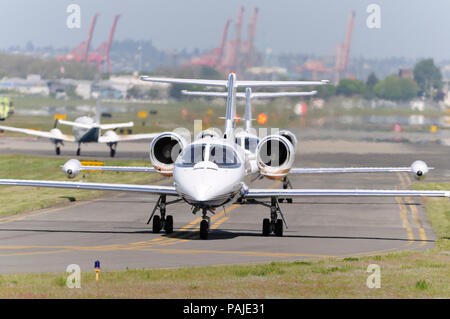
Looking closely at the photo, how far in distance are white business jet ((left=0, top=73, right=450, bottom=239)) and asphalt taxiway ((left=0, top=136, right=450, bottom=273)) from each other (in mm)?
1104

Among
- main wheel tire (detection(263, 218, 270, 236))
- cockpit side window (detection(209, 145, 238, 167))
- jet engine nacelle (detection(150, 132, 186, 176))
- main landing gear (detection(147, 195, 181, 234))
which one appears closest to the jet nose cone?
cockpit side window (detection(209, 145, 238, 167))

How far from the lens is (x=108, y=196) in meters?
43.5

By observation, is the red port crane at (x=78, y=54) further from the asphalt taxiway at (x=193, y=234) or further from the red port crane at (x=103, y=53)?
the asphalt taxiway at (x=193, y=234)

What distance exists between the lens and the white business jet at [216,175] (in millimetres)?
26875

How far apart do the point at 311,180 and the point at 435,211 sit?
54.8ft

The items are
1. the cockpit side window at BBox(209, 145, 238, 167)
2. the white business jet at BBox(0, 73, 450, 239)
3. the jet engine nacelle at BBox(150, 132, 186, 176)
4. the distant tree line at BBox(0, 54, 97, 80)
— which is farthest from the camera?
the distant tree line at BBox(0, 54, 97, 80)

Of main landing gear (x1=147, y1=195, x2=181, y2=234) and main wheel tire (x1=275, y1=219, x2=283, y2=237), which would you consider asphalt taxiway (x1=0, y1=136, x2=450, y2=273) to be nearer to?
main wheel tire (x1=275, y1=219, x2=283, y2=237)

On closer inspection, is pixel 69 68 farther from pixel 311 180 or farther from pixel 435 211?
pixel 435 211

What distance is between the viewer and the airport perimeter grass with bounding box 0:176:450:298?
707 inches

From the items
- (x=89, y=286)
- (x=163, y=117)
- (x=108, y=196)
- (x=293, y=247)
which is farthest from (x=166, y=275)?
(x=163, y=117)

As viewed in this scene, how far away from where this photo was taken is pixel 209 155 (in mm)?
27562

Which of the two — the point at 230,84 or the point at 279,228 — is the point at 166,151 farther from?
the point at 279,228

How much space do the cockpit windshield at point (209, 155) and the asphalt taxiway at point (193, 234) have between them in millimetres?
2363

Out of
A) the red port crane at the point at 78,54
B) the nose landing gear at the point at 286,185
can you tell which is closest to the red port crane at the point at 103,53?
the red port crane at the point at 78,54
